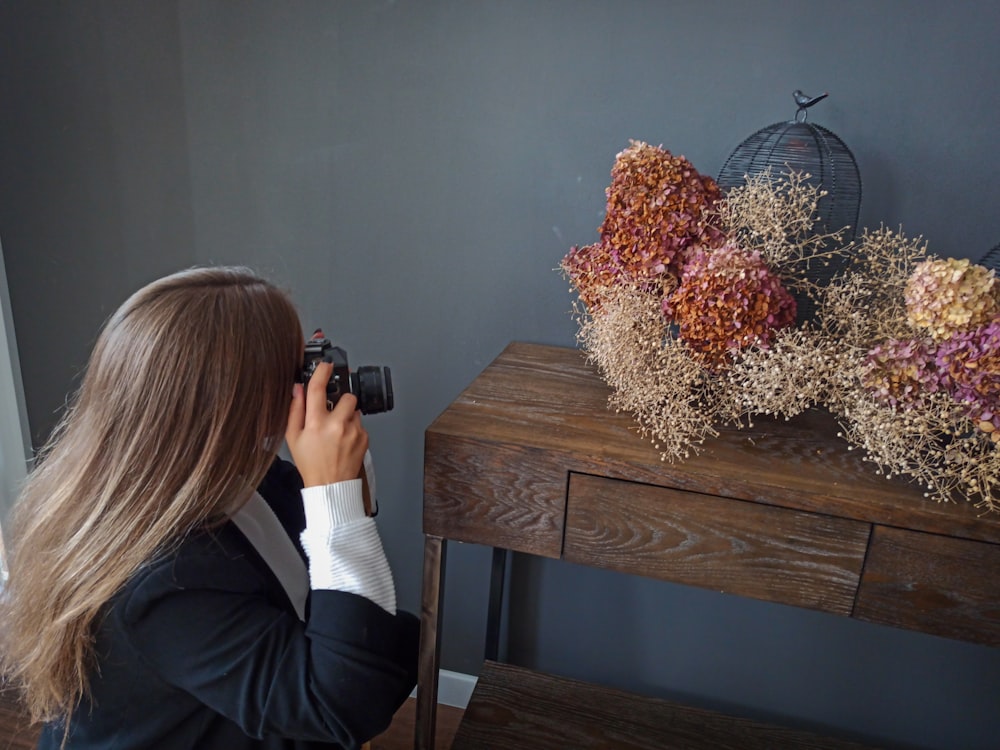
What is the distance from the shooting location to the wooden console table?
76cm

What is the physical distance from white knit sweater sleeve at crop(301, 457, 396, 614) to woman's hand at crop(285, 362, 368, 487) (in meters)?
0.02

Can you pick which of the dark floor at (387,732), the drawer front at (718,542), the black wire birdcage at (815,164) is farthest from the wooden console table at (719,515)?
the dark floor at (387,732)

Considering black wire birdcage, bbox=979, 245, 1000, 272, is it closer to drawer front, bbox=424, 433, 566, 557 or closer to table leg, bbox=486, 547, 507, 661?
drawer front, bbox=424, 433, 566, 557

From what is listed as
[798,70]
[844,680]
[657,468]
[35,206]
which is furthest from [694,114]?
[35,206]

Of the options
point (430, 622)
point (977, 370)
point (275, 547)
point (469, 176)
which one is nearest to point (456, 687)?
point (430, 622)

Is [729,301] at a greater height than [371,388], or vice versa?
[729,301]

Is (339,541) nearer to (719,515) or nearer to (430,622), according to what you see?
(430,622)

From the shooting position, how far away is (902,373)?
774mm

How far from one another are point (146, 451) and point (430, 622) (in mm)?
415

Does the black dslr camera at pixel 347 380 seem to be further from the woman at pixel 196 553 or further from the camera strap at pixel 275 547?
the camera strap at pixel 275 547

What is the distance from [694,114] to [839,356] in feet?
1.55

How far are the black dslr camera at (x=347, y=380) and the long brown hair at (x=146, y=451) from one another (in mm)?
42

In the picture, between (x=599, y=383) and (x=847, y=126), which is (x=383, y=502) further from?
(x=847, y=126)

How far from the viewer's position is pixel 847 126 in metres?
1.06
